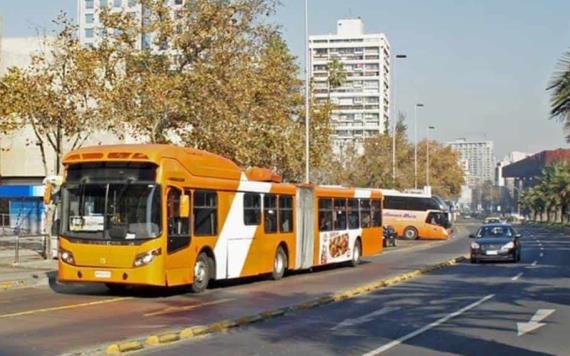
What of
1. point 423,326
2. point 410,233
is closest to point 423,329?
point 423,326

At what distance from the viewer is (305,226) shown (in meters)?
28.1

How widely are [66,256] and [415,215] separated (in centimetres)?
4851

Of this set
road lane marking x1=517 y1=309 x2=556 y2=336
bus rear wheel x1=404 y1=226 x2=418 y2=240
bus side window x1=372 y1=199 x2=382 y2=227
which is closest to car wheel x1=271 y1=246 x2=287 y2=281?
bus side window x1=372 y1=199 x2=382 y2=227

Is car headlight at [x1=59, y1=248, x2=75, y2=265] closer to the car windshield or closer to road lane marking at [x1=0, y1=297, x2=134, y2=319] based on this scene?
road lane marking at [x1=0, y1=297, x2=134, y2=319]

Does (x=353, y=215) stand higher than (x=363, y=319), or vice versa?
(x=353, y=215)

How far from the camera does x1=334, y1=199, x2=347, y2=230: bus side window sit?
30812mm

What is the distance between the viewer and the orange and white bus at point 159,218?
1912 cm

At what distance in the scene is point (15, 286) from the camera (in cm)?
2225

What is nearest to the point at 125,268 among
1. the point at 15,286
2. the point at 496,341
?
the point at 15,286

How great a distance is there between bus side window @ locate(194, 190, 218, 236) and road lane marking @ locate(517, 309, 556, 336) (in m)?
7.85

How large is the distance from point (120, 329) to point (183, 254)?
599 centimetres

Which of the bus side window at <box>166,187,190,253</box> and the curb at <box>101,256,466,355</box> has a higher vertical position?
the bus side window at <box>166,187,190,253</box>

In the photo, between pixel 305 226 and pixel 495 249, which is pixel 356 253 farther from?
pixel 305 226

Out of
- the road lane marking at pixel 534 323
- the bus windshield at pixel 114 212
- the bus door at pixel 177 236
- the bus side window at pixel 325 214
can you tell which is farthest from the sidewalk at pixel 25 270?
the road lane marking at pixel 534 323
